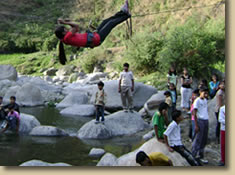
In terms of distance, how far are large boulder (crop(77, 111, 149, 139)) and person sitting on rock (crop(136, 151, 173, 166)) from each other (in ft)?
9.22

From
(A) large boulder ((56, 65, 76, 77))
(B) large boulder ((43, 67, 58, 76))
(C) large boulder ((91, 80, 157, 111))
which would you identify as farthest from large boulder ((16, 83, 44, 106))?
(B) large boulder ((43, 67, 58, 76))

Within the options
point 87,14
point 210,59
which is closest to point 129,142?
point 210,59

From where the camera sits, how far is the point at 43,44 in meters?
23.3

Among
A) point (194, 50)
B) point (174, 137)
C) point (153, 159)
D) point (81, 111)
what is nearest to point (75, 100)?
point (81, 111)

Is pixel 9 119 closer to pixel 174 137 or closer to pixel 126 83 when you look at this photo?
pixel 126 83

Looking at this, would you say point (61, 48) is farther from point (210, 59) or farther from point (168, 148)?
point (210, 59)

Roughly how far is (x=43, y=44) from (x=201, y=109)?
19.9 meters

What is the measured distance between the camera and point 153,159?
353 centimetres

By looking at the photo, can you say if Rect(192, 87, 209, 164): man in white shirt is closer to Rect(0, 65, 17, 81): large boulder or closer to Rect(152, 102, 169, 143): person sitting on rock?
Rect(152, 102, 169, 143): person sitting on rock

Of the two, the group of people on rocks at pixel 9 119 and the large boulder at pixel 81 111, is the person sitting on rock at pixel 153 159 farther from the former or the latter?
the large boulder at pixel 81 111

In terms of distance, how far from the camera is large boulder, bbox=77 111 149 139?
6.35m

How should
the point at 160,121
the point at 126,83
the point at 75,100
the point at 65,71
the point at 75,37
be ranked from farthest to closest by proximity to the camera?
the point at 65,71, the point at 75,100, the point at 126,83, the point at 160,121, the point at 75,37

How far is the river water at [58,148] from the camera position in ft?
16.4

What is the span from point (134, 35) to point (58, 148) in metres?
9.65
